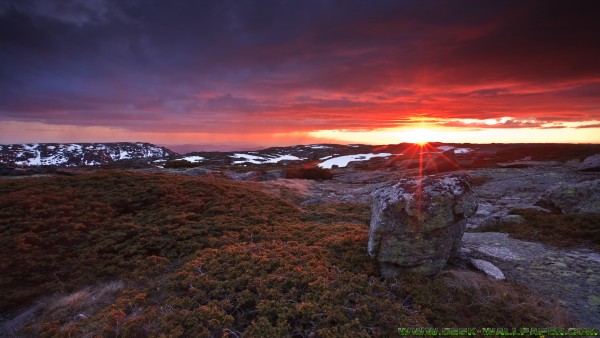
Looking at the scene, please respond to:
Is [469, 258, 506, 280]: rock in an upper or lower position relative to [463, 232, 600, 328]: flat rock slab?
upper

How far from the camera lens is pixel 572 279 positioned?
8.52 metres

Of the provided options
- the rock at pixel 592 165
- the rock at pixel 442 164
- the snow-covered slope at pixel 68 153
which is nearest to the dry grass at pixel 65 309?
the rock at pixel 442 164

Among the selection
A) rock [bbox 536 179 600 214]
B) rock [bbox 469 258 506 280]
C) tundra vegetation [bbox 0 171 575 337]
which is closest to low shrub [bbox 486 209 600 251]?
rock [bbox 536 179 600 214]

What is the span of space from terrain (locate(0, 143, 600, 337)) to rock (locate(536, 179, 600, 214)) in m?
0.68

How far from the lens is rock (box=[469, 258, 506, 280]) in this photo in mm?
8611

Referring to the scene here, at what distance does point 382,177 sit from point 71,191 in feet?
102

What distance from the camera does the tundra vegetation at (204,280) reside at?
680 cm

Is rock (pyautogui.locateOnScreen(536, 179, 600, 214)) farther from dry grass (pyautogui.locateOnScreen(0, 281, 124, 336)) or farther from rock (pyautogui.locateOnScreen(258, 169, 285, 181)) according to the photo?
rock (pyautogui.locateOnScreen(258, 169, 285, 181))

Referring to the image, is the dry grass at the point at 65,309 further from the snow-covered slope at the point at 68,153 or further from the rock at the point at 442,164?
the snow-covered slope at the point at 68,153

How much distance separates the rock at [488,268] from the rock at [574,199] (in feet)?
30.7

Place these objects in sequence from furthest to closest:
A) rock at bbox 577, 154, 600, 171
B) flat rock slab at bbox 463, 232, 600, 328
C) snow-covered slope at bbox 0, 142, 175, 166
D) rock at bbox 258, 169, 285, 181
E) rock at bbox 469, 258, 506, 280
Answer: snow-covered slope at bbox 0, 142, 175, 166 < rock at bbox 258, 169, 285, 181 < rock at bbox 577, 154, 600, 171 < rock at bbox 469, 258, 506, 280 < flat rock slab at bbox 463, 232, 600, 328

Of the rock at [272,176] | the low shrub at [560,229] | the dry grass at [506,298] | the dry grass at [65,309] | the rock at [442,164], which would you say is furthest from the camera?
the rock at [272,176]

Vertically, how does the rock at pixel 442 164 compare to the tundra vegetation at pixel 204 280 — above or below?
above

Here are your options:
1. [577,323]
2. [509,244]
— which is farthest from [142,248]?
[509,244]
